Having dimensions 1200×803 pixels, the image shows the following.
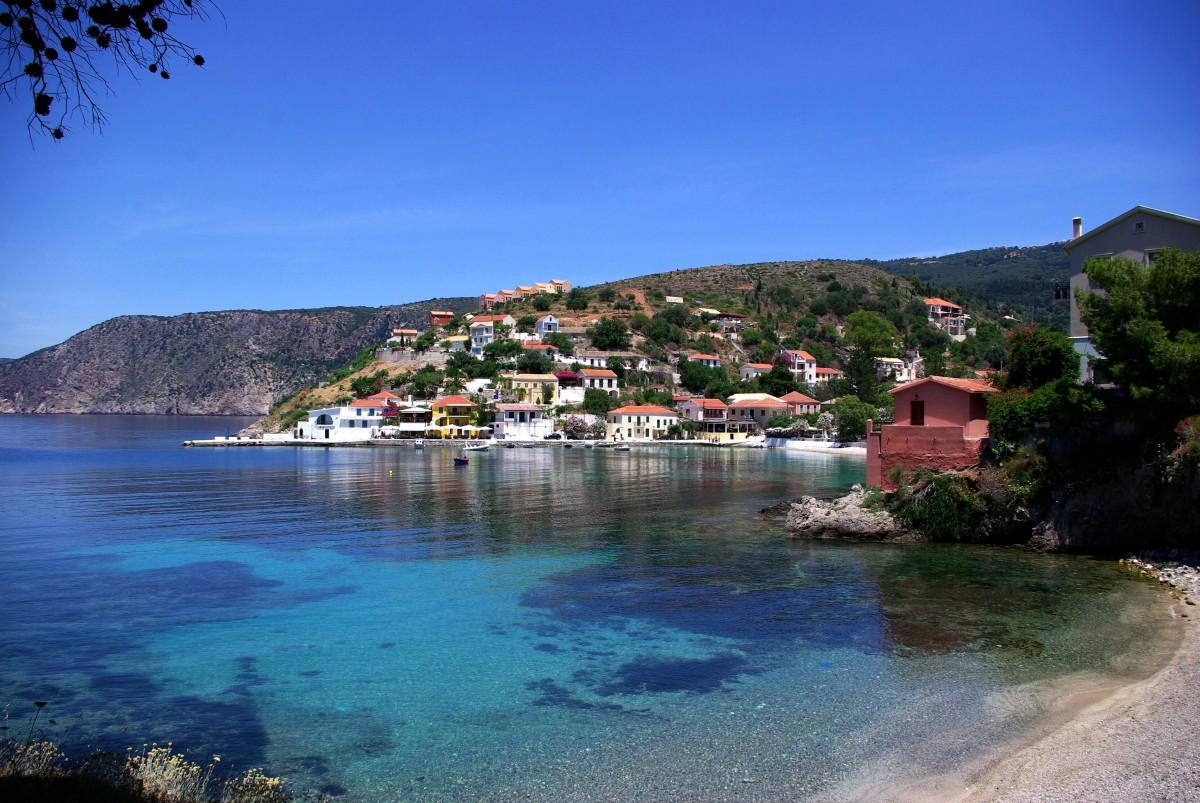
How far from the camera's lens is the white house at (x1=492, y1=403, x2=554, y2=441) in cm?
9288

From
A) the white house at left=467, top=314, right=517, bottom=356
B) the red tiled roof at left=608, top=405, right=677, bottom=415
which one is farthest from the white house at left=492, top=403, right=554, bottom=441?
the white house at left=467, top=314, right=517, bottom=356

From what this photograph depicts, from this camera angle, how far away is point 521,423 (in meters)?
93.8

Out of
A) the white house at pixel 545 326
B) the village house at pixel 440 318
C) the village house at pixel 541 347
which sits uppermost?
the village house at pixel 440 318

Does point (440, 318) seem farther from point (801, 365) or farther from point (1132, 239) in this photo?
point (1132, 239)

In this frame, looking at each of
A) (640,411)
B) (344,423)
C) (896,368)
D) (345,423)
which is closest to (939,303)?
(896,368)

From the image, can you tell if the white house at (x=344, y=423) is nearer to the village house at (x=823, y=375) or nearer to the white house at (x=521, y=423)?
the white house at (x=521, y=423)

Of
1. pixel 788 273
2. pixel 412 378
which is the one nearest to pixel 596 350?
pixel 412 378

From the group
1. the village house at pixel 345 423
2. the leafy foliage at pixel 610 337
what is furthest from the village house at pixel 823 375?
the village house at pixel 345 423

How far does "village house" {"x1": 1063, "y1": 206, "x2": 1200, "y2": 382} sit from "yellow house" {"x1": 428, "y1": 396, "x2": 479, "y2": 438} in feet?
232

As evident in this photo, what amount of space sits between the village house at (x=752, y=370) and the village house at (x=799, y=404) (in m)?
10.0

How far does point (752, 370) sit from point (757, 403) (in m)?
16.2

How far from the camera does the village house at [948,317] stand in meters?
132

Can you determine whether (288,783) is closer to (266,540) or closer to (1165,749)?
(1165,749)

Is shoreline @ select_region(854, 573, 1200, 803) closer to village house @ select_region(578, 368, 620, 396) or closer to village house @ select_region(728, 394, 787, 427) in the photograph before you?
village house @ select_region(728, 394, 787, 427)
